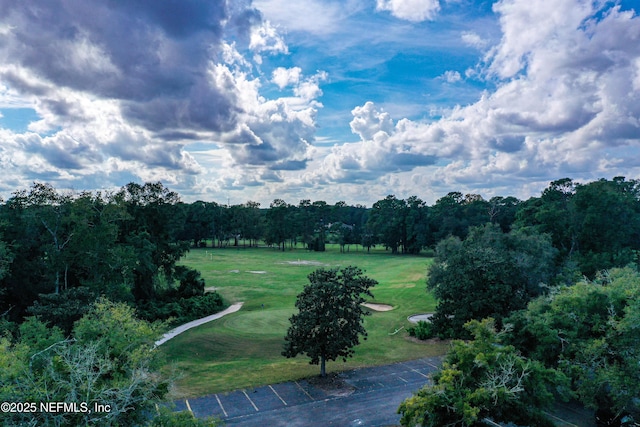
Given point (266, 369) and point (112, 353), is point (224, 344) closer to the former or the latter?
point (266, 369)

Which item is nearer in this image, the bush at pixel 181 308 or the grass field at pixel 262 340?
the grass field at pixel 262 340

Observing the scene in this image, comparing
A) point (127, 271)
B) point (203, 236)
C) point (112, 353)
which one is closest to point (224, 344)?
point (127, 271)

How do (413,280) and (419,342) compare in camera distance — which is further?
(413,280)

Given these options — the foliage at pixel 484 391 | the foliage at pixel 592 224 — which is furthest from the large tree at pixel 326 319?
the foliage at pixel 592 224

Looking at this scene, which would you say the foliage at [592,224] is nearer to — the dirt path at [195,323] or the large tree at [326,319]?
the large tree at [326,319]

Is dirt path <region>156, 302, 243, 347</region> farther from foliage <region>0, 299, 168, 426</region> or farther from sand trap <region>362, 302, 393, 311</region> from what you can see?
foliage <region>0, 299, 168, 426</region>

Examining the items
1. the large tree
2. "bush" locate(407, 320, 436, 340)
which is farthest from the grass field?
the large tree
